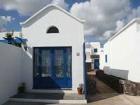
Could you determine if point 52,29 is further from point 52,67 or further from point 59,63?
point 52,67

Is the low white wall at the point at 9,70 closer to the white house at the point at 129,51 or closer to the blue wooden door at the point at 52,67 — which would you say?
the blue wooden door at the point at 52,67

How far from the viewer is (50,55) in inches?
584

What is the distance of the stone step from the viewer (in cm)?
1211

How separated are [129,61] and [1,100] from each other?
906 centimetres

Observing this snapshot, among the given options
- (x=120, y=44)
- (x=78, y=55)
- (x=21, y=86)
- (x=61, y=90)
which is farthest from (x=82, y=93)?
(x=120, y=44)

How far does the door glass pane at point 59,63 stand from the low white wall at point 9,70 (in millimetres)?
2186

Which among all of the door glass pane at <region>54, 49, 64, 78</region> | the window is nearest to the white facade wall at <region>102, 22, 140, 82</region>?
the door glass pane at <region>54, 49, 64, 78</region>

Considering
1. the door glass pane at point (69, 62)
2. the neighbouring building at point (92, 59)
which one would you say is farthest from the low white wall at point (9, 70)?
the neighbouring building at point (92, 59)

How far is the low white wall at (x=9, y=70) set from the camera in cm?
1188

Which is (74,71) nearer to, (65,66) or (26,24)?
(65,66)

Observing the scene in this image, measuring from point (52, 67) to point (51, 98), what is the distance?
2.63m

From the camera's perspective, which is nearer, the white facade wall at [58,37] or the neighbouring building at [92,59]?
the white facade wall at [58,37]

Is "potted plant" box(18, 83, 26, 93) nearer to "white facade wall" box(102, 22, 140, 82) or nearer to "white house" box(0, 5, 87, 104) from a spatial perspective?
"white house" box(0, 5, 87, 104)

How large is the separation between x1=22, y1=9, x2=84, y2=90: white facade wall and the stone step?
4.06 ft
